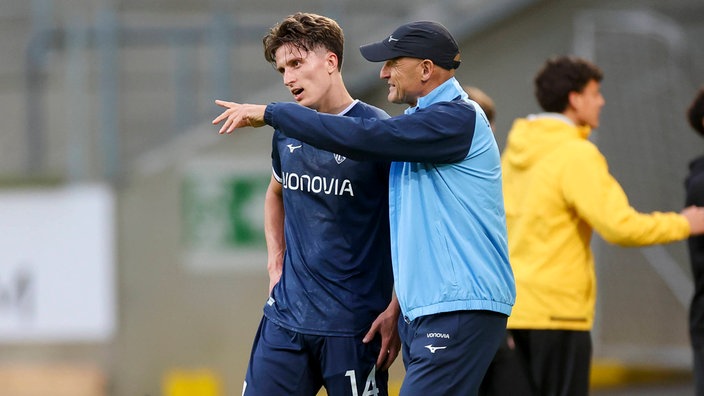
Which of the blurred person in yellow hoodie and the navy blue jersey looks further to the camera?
the blurred person in yellow hoodie

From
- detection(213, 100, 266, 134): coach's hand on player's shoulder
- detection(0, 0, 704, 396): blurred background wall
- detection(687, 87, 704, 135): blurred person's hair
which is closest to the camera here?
detection(213, 100, 266, 134): coach's hand on player's shoulder

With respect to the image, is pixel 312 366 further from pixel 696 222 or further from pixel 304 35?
pixel 696 222

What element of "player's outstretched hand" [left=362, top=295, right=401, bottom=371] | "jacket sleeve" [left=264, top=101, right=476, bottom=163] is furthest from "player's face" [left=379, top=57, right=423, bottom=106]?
"player's outstretched hand" [left=362, top=295, right=401, bottom=371]

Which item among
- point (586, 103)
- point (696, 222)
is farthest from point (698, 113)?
point (696, 222)

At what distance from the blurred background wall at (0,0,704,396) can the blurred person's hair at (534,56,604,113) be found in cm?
434

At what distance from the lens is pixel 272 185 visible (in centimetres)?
519

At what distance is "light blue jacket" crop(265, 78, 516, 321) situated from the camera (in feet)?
14.3

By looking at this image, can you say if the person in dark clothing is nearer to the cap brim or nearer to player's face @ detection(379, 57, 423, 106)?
player's face @ detection(379, 57, 423, 106)

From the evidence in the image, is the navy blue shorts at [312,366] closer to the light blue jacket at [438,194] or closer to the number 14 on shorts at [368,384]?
the number 14 on shorts at [368,384]

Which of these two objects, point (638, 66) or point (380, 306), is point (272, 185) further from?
point (638, 66)

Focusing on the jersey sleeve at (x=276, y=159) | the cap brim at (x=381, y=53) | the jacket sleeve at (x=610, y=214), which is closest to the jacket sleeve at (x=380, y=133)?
the cap brim at (x=381, y=53)

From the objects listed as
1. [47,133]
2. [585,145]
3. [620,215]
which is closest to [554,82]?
[585,145]

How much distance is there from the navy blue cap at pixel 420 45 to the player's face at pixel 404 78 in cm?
4

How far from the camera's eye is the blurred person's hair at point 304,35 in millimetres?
4727
